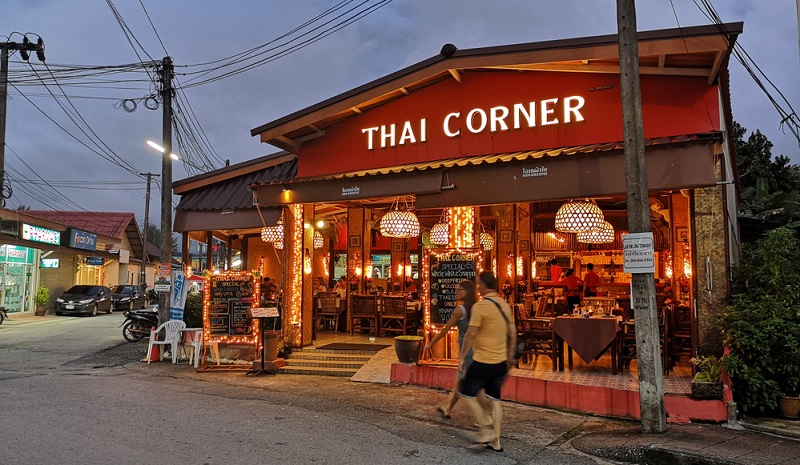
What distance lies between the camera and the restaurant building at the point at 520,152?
7.83m

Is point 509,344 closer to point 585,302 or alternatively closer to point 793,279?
point 793,279

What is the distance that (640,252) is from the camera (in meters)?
6.45

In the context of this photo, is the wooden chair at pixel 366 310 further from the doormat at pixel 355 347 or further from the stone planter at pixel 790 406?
the stone planter at pixel 790 406

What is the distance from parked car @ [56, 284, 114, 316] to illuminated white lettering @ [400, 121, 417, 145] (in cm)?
2089

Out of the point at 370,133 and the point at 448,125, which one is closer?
the point at 448,125

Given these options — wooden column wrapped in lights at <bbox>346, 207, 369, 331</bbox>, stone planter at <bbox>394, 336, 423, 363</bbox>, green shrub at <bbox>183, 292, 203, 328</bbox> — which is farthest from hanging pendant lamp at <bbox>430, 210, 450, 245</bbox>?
green shrub at <bbox>183, 292, 203, 328</bbox>

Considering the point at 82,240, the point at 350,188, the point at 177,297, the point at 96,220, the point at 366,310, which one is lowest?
the point at 366,310

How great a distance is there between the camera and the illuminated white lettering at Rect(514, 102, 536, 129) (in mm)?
9695

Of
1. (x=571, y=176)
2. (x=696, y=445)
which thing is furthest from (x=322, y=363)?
(x=696, y=445)

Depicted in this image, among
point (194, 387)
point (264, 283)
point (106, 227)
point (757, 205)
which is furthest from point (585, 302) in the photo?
point (106, 227)

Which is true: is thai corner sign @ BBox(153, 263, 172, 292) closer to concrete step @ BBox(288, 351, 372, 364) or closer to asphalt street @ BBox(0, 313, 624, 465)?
asphalt street @ BBox(0, 313, 624, 465)

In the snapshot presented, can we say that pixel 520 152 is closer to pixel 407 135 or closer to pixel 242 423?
pixel 407 135

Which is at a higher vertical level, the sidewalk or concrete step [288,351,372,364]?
concrete step [288,351,372,364]

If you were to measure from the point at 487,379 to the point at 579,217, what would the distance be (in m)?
4.59
